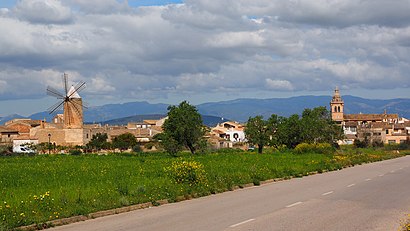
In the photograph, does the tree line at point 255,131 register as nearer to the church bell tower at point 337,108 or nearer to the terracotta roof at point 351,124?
the terracotta roof at point 351,124

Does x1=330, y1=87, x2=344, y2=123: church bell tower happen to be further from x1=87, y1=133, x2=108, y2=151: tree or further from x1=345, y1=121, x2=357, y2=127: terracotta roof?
x1=87, y1=133, x2=108, y2=151: tree

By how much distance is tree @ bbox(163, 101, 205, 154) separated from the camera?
71750 mm

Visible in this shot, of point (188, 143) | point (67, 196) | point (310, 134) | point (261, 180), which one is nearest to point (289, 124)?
point (310, 134)

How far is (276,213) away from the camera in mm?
16125

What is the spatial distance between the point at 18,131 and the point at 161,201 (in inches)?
4814

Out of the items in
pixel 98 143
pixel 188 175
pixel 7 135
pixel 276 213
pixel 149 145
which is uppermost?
pixel 7 135

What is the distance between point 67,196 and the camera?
59.1 feet

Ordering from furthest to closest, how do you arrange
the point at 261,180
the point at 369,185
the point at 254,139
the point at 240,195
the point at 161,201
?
1. the point at 254,139
2. the point at 261,180
3. the point at 369,185
4. the point at 240,195
5. the point at 161,201

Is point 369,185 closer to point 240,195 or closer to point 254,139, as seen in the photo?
point 240,195

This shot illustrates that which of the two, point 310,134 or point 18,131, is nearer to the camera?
point 310,134

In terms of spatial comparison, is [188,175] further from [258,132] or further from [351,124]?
[351,124]

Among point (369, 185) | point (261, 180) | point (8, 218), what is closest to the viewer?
point (8, 218)

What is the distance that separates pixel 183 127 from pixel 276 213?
55.3 metres

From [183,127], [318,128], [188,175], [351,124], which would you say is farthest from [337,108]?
[188,175]
